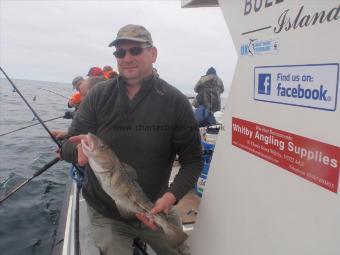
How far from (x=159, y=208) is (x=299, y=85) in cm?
154

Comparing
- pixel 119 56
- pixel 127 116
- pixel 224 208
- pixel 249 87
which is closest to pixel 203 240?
pixel 224 208

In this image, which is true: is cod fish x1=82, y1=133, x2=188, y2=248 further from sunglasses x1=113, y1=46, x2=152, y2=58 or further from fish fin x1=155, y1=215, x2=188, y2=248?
sunglasses x1=113, y1=46, x2=152, y2=58

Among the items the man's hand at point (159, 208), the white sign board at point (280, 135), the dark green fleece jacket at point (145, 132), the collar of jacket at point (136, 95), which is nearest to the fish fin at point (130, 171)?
the dark green fleece jacket at point (145, 132)

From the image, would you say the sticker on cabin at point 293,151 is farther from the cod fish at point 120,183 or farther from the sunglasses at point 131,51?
the sunglasses at point 131,51

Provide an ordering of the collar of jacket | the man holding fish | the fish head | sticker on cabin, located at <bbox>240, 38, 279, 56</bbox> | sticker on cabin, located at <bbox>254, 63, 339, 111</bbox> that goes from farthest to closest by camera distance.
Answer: the collar of jacket < the man holding fish < the fish head < sticker on cabin, located at <bbox>240, 38, 279, 56</bbox> < sticker on cabin, located at <bbox>254, 63, 339, 111</bbox>

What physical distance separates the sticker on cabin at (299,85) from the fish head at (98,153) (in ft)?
3.90

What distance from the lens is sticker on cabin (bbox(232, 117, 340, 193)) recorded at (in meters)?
1.88

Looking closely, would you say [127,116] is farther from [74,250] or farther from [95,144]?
[74,250]

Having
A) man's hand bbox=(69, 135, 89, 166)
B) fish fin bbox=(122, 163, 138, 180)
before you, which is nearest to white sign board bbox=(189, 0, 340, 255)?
fish fin bbox=(122, 163, 138, 180)

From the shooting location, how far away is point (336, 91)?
70.5 inches

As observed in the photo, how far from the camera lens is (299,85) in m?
2.05

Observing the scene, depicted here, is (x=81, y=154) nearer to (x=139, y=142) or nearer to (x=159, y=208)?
(x=139, y=142)

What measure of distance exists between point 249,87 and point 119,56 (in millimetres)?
1239

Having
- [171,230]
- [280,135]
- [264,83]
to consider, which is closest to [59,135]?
[171,230]
